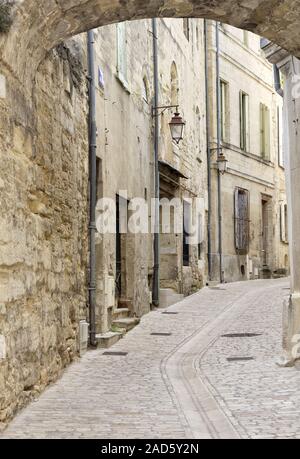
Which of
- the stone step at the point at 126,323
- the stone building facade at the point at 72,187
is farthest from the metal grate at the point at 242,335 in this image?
the stone building facade at the point at 72,187

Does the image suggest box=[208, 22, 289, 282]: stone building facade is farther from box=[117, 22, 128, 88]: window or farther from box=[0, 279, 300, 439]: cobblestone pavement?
box=[0, 279, 300, 439]: cobblestone pavement

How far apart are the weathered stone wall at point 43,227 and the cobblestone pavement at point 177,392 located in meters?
0.31

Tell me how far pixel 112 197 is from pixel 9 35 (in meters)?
6.01

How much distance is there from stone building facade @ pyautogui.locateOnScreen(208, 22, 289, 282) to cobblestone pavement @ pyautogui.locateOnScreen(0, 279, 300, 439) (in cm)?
1066

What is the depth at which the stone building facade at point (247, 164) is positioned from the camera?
70.3 feet

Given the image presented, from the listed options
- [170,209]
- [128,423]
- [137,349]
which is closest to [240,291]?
[170,209]

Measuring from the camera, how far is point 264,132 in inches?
988

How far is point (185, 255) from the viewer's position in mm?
17469

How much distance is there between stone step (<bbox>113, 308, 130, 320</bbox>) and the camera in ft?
36.1

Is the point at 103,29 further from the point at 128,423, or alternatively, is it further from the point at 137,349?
the point at 128,423

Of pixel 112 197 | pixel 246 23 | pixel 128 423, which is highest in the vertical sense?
pixel 246 23

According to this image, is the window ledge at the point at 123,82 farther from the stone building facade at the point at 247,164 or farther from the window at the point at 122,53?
the stone building facade at the point at 247,164

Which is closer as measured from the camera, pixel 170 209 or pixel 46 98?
pixel 46 98

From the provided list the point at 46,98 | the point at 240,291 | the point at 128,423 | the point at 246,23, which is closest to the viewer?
the point at 128,423
